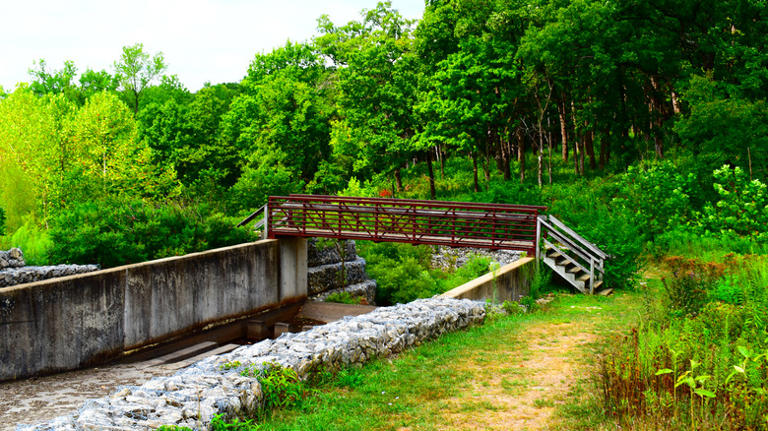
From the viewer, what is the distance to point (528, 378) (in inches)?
326

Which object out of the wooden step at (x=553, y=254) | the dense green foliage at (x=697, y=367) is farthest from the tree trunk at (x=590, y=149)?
the dense green foliage at (x=697, y=367)

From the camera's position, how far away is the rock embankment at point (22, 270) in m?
14.3

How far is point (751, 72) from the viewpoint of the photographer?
1003 inches

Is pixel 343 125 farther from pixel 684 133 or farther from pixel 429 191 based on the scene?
pixel 684 133

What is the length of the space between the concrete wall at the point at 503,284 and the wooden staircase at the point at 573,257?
81 centimetres

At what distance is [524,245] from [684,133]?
34.1 ft

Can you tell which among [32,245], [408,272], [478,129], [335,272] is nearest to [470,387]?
[32,245]

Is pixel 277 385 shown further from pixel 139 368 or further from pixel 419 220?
pixel 419 220

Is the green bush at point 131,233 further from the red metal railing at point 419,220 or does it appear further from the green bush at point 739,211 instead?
the green bush at point 739,211

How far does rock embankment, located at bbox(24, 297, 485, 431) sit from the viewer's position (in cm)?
574

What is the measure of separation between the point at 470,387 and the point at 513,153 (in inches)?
1918

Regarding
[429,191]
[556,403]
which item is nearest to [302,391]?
[556,403]

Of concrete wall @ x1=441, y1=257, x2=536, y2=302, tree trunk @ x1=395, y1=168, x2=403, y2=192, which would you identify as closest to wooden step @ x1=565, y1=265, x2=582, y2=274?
concrete wall @ x1=441, y1=257, x2=536, y2=302

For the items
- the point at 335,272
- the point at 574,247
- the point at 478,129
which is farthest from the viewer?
the point at 478,129
